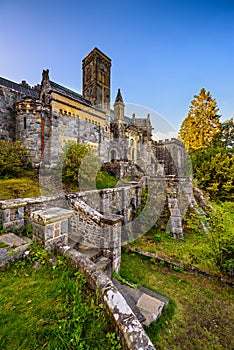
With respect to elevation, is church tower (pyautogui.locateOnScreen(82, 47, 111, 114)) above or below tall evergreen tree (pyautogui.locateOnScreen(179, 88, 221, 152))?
above

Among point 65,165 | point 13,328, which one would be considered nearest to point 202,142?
point 65,165

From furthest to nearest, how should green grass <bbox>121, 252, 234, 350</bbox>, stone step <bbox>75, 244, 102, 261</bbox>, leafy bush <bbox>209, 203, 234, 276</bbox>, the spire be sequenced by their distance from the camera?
1. the spire
2. leafy bush <bbox>209, 203, 234, 276</bbox>
3. stone step <bbox>75, 244, 102, 261</bbox>
4. green grass <bbox>121, 252, 234, 350</bbox>

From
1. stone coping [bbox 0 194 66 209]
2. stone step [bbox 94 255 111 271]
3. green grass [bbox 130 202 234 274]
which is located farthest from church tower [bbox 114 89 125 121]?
stone step [bbox 94 255 111 271]

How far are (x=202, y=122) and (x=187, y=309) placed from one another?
69.9 feet

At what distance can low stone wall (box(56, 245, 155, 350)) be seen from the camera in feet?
5.22

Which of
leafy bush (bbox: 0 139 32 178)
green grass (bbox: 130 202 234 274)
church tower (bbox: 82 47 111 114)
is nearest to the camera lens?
green grass (bbox: 130 202 234 274)

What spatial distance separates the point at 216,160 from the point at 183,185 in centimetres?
439

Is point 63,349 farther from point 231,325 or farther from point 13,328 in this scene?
point 231,325

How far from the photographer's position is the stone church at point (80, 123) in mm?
11555

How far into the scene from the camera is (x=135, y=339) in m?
1.59

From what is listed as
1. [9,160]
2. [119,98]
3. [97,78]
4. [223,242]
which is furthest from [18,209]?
[119,98]

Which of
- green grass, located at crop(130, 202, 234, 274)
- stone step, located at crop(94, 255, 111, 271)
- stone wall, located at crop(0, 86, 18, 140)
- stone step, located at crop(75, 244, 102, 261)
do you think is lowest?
green grass, located at crop(130, 202, 234, 274)

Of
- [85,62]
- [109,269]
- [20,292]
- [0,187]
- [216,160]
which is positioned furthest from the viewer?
[85,62]

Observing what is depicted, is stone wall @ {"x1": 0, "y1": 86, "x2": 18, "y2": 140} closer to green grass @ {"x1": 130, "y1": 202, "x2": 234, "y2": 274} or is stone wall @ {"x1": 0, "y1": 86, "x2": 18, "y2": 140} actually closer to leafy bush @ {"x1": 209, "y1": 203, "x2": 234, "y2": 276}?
green grass @ {"x1": 130, "y1": 202, "x2": 234, "y2": 274}
